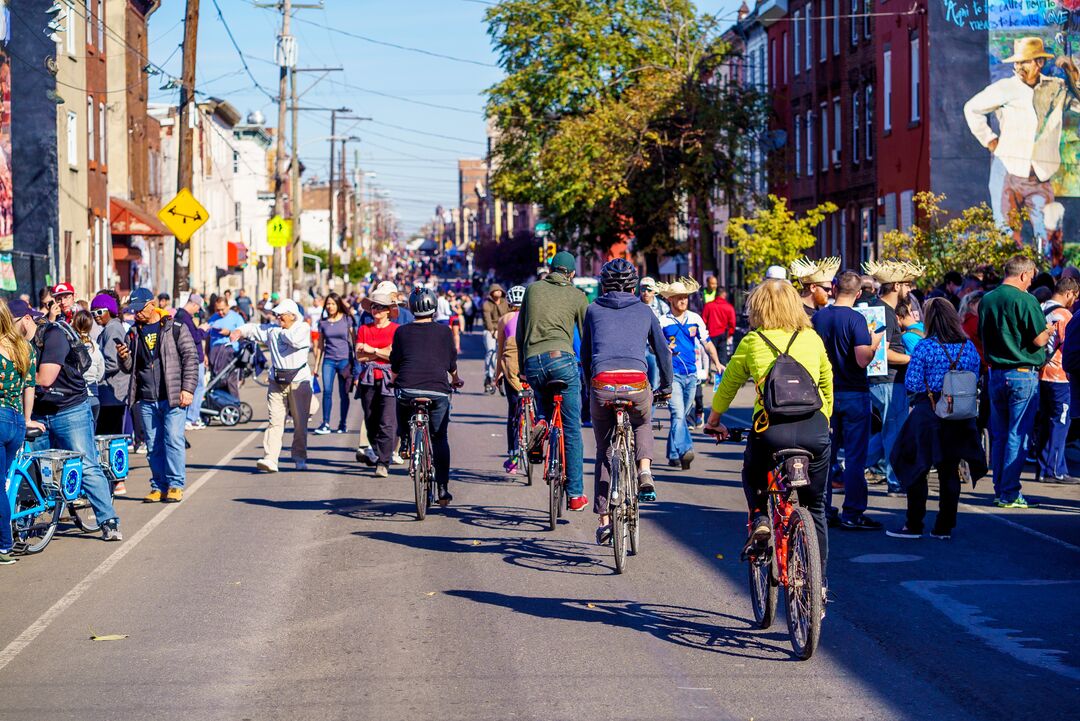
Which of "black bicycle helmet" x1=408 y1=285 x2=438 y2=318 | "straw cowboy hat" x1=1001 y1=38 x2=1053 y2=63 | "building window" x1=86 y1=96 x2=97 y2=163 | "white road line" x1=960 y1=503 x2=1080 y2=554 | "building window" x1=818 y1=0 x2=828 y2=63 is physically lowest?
"white road line" x1=960 y1=503 x2=1080 y2=554

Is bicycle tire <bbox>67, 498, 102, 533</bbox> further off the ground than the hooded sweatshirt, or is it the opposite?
the hooded sweatshirt

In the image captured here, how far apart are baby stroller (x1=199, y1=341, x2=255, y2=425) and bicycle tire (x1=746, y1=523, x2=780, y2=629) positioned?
15.3 m

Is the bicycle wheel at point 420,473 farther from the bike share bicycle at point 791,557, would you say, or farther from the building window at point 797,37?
the building window at point 797,37

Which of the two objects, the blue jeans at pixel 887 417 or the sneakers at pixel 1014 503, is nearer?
the sneakers at pixel 1014 503

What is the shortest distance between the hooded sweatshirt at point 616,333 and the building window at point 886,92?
99.4 ft

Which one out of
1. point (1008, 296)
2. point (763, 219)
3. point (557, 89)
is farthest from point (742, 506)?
point (557, 89)

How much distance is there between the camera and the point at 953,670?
728cm

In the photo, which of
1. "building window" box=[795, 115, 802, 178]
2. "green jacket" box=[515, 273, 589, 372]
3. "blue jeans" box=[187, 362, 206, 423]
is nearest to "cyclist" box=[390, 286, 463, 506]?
"green jacket" box=[515, 273, 589, 372]

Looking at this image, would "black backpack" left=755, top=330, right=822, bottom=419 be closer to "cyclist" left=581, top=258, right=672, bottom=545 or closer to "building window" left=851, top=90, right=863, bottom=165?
"cyclist" left=581, top=258, right=672, bottom=545

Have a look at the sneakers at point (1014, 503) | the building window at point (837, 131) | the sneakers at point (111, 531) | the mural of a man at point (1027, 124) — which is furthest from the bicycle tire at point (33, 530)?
the building window at point (837, 131)

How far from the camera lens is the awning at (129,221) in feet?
144

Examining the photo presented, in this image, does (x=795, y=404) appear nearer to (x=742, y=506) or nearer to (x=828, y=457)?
(x=828, y=457)

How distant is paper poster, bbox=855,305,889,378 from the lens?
490 inches

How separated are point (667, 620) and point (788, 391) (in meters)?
1.54
